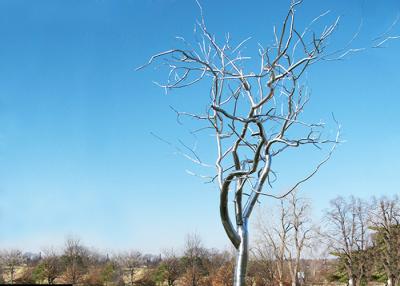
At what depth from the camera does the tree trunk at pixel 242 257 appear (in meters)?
4.02

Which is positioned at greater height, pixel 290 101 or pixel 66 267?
pixel 290 101

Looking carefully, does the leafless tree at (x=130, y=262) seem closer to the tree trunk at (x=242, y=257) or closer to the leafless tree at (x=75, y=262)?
the leafless tree at (x=75, y=262)

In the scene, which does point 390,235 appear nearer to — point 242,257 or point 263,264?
point 263,264

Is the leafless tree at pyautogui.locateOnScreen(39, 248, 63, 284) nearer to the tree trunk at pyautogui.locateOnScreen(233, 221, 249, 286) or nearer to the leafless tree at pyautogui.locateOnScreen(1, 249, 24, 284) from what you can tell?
the leafless tree at pyautogui.locateOnScreen(1, 249, 24, 284)

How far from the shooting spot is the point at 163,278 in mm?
21594

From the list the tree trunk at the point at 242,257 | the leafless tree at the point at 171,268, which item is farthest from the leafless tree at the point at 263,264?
the tree trunk at the point at 242,257

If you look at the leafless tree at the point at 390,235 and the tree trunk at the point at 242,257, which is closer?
the tree trunk at the point at 242,257

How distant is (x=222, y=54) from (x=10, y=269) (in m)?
16.8

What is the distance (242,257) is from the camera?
4.07m

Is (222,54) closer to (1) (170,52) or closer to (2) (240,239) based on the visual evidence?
(1) (170,52)

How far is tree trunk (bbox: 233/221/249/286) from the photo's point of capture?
402 cm

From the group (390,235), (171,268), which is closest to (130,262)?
(171,268)

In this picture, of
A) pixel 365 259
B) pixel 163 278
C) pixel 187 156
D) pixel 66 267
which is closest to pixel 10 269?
pixel 66 267

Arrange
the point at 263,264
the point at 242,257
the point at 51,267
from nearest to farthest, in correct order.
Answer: the point at 242,257 < the point at 51,267 < the point at 263,264
